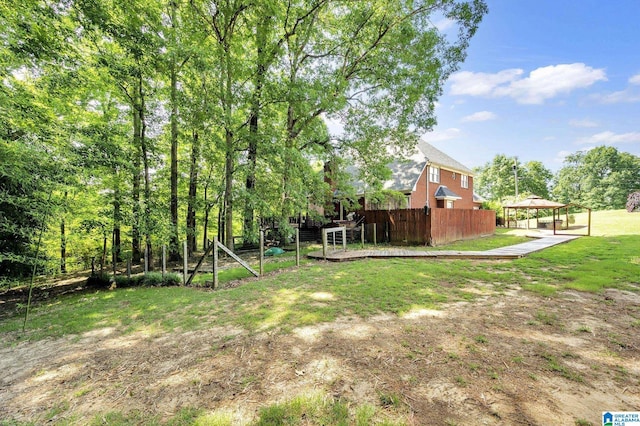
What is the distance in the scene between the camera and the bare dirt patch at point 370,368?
220 cm

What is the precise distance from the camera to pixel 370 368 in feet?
8.94

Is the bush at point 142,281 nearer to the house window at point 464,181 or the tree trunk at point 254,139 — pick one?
the tree trunk at point 254,139

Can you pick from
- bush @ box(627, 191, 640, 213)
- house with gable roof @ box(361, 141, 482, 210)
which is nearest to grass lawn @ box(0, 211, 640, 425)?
house with gable roof @ box(361, 141, 482, 210)

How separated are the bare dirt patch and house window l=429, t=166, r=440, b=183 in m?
18.7

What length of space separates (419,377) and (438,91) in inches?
567

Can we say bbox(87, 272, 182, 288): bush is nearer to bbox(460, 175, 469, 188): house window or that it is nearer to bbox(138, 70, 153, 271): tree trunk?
bbox(138, 70, 153, 271): tree trunk

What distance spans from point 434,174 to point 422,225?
1082 cm

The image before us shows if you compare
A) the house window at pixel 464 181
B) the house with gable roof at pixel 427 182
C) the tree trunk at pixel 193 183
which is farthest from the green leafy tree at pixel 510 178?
the tree trunk at pixel 193 183

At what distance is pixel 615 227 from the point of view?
1955cm

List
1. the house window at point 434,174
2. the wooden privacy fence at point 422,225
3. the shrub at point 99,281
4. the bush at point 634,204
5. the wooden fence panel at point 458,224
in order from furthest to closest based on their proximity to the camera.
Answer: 1. the bush at point 634,204
2. the house window at point 434,174
3. the wooden fence panel at point 458,224
4. the wooden privacy fence at point 422,225
5. the shrub at point 99,281

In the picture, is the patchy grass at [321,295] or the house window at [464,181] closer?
the patchy grass at [321,295]

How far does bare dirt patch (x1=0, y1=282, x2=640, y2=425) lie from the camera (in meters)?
2.20

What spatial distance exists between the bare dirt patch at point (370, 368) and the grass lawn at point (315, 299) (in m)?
0.22

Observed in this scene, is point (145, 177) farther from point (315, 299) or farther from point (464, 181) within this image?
point (464, 181)
